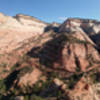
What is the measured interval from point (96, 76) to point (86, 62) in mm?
9229

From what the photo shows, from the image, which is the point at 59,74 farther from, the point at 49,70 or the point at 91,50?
the point at 91,50

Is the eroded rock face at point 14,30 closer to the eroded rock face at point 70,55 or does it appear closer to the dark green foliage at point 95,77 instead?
the eroded rock face at point 70,55

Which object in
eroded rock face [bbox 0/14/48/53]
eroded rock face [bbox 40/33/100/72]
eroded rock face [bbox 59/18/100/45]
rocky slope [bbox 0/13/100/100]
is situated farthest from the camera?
eroded rock face [bbox 59/18/100/45]

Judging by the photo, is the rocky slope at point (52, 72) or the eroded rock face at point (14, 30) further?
the eroded rock face at point (14, 30)

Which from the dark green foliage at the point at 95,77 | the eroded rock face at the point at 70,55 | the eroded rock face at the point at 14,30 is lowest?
the dark green foliage at the point at 95,77

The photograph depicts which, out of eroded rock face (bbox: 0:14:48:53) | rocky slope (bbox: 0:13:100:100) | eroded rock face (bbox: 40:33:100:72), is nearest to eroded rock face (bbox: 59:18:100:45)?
rocky slope (bbox: 0:13:100:100)

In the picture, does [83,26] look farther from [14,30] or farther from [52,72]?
[52,72]

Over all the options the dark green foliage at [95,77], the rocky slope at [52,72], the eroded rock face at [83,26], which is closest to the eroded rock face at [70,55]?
the rocky slope at [52,72]

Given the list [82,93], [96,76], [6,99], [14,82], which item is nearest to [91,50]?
[96,76]

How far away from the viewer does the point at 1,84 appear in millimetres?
40781

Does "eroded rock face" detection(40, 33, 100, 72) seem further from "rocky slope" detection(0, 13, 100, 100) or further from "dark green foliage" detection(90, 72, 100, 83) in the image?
"dark green foliage" detection(90, 72, 100, 83)

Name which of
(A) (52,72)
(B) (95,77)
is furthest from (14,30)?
(B) (95,77)

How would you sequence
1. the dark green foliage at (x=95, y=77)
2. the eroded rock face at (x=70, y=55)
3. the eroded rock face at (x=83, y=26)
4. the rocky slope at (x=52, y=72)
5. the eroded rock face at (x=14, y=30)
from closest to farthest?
the rocky slope at (x=52, y=72) → the dark green foliage at (x=95, y=77) → the eroded rock face at (x=70, y=55) → the eroded rock face at (x=14, y=30) → the eroded rock face at (x=83, y=26)

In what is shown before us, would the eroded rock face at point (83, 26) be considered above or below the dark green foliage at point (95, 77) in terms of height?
above
